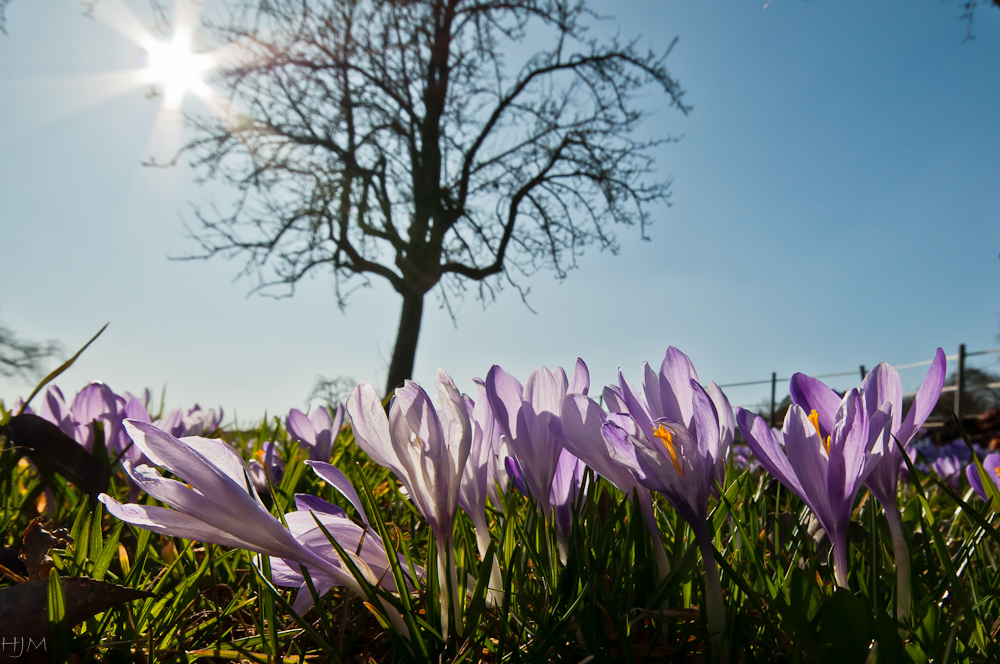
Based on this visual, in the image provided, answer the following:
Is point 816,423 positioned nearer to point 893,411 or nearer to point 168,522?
point 893,411

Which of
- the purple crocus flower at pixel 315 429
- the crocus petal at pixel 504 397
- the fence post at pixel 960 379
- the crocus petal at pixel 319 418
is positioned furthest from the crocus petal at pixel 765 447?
the fence post at pixel 960 379

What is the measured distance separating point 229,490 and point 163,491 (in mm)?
55

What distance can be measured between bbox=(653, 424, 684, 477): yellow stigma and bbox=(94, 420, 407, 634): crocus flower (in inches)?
14.6

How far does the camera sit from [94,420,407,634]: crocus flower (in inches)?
19.3

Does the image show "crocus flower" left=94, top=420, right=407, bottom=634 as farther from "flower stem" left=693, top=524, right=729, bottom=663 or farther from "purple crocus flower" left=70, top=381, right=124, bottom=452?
"purple crocus flower" left=70, top=381, right=124, bottom=452

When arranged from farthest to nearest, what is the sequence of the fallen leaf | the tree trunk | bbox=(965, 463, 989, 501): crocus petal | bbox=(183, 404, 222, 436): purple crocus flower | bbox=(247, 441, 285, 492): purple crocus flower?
the tree trunk
bbox=(183, 404, 222, 436): purple crocus flower
bbox=(247, 441, 285, 492): purple crocus flower
the fallen leaf
bbox=(965, 463, 989, 501): crocus petal

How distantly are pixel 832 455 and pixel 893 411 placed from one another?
0.32 feet

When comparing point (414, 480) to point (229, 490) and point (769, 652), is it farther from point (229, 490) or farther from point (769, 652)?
point (769, 652)

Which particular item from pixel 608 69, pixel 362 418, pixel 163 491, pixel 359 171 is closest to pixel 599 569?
pixel 362 418

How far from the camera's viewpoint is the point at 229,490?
1.65 feet

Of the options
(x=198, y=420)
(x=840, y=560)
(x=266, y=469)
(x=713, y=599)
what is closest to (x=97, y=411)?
(x=198, y=420)

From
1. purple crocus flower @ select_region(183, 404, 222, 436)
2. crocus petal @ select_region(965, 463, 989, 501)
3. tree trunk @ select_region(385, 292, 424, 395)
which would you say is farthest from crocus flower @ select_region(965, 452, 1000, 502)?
tree trunk @ select_region(385, 292, 424, 395)

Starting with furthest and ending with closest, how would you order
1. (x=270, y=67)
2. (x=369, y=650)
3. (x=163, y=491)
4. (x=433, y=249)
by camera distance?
(x=433, y=249)
(x=270, y=67)
(x=369, y=650)
(x=163, y=491)

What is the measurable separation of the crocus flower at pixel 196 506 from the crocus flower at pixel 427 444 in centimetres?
13
